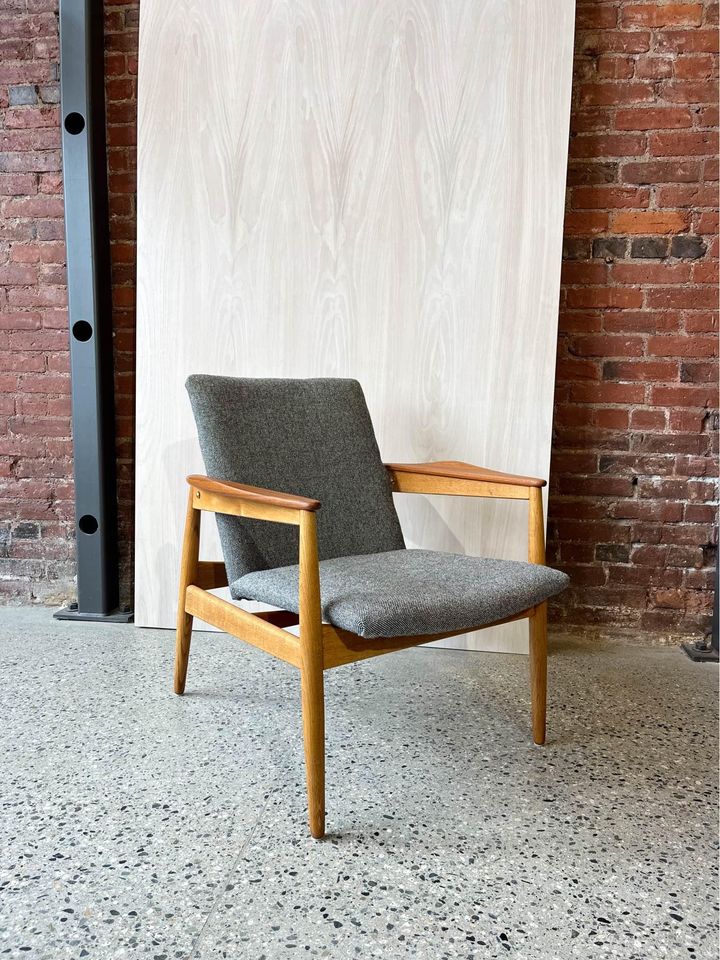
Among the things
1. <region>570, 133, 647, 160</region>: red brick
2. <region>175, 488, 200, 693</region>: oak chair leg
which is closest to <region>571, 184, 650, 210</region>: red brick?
<region>570, 133, 647, 160</region>: red brick

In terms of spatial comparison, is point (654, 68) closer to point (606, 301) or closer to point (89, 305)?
point (606, 301)

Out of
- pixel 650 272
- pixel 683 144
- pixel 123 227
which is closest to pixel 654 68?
pixel 683 144

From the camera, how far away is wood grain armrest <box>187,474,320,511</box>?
59.9 inches

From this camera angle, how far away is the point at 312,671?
1504 millimetres

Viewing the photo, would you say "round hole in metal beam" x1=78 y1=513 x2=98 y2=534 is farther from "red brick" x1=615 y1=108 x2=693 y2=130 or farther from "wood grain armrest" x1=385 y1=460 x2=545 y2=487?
"red brick" x1=615 y1=108 x2=693 y2=130

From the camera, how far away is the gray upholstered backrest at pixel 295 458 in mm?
1951

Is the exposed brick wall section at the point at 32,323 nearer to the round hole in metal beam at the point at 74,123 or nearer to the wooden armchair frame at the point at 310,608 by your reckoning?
the round hole in metal beam at the point at 74,123

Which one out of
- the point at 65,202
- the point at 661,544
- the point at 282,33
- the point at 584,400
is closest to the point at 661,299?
the point at 584,400

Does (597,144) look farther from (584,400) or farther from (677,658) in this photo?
(677,658)

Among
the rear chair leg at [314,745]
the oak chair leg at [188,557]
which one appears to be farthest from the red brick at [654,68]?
the rear chair leg at [314,745]

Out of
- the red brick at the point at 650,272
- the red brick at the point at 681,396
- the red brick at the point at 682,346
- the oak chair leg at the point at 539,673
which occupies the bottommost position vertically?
the oak chair leg at the point at 539,673

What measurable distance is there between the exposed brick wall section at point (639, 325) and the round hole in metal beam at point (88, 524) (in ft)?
5.26

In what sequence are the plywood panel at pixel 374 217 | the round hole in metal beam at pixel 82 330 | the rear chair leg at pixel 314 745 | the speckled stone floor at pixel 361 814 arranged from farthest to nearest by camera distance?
the round hole in metal beam at pixel 82 330, the plywood panel at pixel 374 217, the rear chair leg at pixel 314 745, the speckled stone floor at pixel 361 814

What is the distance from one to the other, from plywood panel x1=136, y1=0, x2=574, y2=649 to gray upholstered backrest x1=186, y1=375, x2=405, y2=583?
40 cm
